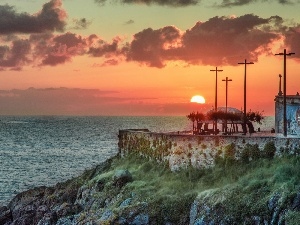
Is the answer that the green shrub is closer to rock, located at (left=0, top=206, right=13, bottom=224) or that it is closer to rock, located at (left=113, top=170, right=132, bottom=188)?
rock, located at (left=113, top=170, right=132, bottom=188)

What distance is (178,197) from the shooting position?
165 ft

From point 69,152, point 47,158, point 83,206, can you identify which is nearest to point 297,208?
point 83,206

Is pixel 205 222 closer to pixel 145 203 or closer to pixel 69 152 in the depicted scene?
pixel 145 203

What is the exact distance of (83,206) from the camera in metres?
58.9

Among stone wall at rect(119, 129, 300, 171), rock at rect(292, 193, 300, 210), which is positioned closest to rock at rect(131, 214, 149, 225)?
stone wall at rect(119, 129, 300, 171)

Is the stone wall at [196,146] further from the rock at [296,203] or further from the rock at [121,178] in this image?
the rock at [296,203]

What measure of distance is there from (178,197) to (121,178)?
382 inches

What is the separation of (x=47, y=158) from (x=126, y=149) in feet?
203

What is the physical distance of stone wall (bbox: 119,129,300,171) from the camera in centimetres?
5100

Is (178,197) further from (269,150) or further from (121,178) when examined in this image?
(121,178)

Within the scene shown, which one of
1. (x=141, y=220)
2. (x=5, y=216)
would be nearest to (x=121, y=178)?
(x=141, y=220)

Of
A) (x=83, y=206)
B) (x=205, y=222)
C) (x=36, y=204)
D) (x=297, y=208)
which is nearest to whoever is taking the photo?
(x=297, y=208)

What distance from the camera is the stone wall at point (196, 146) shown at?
51.0 m

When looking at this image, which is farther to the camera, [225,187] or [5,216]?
[5,216]
